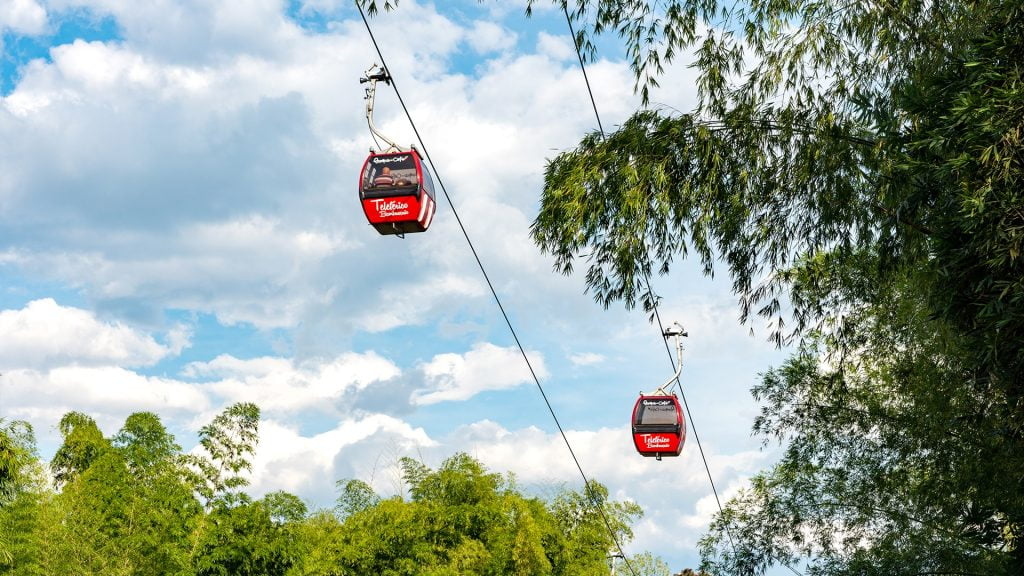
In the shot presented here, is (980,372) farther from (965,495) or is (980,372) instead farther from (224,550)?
(224,550)

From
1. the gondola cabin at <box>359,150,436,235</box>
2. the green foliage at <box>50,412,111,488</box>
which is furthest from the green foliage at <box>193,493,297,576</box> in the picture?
the gondola cabin at <box>359,150,436,235</box>

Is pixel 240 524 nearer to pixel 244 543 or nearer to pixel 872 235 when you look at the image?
pixel 244 543

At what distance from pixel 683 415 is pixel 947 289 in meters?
10.9

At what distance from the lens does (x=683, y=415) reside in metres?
18.9

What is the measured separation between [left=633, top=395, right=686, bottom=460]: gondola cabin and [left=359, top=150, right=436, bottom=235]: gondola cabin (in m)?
8.35

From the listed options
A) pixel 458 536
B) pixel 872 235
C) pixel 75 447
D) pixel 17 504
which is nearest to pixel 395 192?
pixel 872 235

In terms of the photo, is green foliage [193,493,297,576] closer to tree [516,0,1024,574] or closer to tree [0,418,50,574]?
tree [0,418,50,574]

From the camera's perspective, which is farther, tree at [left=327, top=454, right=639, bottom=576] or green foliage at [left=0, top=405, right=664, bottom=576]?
tree at [left=327, top=454, right=639, bottom=576]

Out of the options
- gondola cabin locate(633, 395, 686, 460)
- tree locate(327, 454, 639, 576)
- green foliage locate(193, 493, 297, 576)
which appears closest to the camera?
gondola cabin locate(633, 395, 686, 460)

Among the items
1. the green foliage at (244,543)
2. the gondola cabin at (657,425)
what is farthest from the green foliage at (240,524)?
the gondola cabin at (657,425)

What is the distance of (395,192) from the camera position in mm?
11188

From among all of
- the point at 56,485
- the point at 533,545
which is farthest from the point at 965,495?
the point at 56,485

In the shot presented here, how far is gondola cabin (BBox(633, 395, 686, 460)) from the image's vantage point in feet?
60.8

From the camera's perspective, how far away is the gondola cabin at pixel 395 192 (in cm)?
1119
